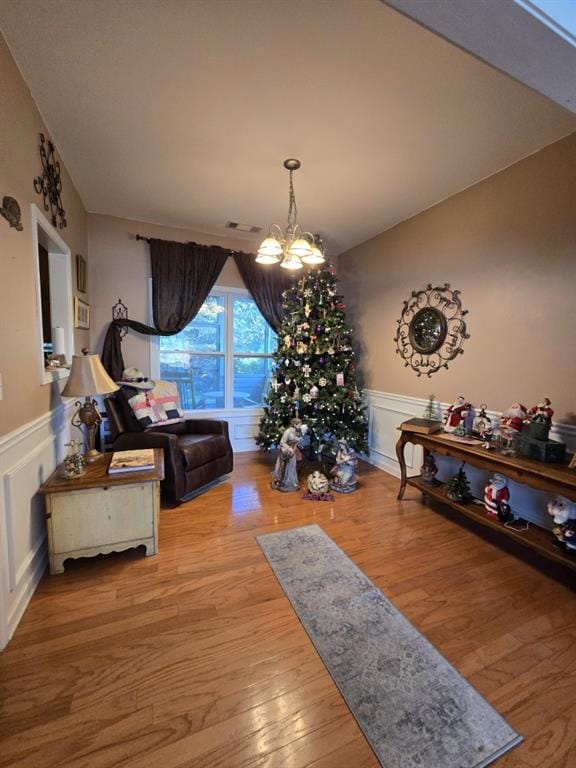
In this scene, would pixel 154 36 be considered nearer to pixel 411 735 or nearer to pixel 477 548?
pixel 411 735

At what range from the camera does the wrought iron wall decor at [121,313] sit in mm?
3439

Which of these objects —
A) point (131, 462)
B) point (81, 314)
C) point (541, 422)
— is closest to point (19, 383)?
point (131, 462)

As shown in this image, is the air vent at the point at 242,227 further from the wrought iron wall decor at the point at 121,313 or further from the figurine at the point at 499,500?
the figurine at the point at 499,500

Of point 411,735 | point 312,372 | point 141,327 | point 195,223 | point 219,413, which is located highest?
point 195,223

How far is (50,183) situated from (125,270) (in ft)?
4.68

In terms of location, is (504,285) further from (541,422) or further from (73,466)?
(73,466)

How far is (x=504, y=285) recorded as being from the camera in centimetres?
241

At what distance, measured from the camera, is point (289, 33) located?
1431 mm

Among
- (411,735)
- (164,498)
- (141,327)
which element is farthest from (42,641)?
(141,327)

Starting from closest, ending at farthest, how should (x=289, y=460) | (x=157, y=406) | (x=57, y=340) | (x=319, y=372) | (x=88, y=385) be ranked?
1. (x=88, y=385)
2. (x=57, y=340)
3. (x=289, y=460)
4. (x=157, y=406)
5. (x=319, y=372)

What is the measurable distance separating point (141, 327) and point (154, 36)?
2433 mm

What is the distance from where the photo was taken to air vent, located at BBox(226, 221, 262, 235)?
3441mm

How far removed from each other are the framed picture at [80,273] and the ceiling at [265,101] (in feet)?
1.97

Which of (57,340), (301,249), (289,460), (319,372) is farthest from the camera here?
(319,372)
